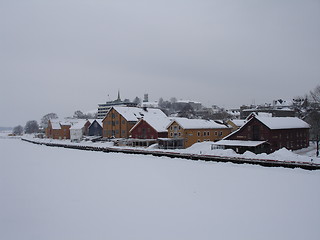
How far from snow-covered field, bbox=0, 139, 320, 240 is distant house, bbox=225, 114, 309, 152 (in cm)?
1984

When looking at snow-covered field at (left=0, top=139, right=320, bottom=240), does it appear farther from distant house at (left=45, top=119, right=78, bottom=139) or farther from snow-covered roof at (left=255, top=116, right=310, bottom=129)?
distant house at (left=45, top=119, right=78, bottom=139)

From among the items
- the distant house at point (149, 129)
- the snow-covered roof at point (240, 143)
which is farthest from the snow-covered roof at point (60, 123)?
the snow-covered roof at point (240, 143)

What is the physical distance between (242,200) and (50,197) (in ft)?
42.7

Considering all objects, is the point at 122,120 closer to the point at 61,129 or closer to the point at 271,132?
the point at 271,132

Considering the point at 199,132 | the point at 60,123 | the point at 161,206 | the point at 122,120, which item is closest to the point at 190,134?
the point at 199,132

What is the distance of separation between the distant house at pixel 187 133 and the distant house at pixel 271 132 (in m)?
8.18

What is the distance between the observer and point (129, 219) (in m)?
14.4

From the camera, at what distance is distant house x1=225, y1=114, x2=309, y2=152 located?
149 feet

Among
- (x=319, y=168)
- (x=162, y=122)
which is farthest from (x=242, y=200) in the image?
(x=162, y=122)

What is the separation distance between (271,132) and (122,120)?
3671cm

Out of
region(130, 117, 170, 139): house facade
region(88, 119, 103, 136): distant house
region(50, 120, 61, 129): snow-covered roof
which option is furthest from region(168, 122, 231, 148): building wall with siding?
region(50, 120, 61, 129): snow-covered roof

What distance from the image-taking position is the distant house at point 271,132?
4556 cm

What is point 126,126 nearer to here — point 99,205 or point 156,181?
point 156,181

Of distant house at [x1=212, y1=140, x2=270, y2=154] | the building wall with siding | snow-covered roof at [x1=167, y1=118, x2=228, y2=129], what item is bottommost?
distant house at [x1=212, y1=140, x2=270, y2=154]
